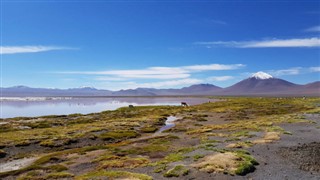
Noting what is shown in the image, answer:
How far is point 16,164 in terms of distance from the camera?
41.5m

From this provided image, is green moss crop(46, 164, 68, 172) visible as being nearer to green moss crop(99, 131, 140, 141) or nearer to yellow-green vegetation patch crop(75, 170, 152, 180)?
yellow-green vegetation patch crop(75, 170, 152, 180)

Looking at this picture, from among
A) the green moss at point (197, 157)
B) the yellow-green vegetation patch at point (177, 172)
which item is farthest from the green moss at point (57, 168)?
the green moss at point (197, 157)

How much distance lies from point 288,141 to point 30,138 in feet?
143

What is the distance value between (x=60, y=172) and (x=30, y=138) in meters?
27.4

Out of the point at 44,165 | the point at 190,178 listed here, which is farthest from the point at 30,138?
the point at 190,178

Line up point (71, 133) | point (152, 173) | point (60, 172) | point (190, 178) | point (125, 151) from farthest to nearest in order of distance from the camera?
point (71, 133) < point (125, 151) < point (60, 172) < point (152, 173) < point (190, 178)

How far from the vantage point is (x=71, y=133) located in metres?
65.8

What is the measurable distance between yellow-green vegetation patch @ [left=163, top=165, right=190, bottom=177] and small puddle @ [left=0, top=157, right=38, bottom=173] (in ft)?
65.4

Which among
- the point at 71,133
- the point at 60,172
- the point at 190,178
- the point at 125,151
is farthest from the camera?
the point at 71,133

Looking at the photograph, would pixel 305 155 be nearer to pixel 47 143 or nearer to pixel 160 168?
pixel 160 168

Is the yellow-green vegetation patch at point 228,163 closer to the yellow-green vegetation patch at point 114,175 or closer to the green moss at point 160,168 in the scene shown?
the green moss at point 160,168

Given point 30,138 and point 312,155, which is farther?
point 30,138

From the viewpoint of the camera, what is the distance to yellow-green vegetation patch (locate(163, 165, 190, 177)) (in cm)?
3038

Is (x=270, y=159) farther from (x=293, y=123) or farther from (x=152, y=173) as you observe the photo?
(x=293, y=123)
